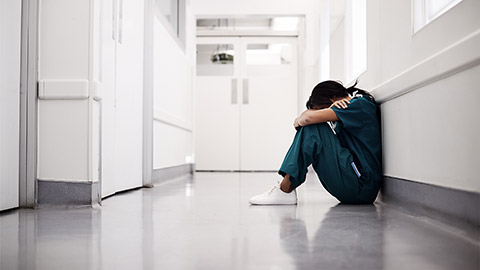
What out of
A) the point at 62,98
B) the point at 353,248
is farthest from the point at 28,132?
the point at 353,248

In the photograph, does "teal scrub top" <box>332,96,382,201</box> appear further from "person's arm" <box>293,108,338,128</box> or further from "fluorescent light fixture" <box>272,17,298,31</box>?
"fluorescent light fixture" <box>272,17,298,31</box>

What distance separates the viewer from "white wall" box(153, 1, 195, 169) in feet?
13.6

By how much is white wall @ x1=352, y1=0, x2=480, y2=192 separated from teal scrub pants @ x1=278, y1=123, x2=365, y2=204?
222 millimetres

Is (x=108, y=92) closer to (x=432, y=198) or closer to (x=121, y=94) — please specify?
(x=121, y=94)

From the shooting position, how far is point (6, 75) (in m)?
2.11

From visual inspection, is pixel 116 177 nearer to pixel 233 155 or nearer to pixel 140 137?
pixel 140 137

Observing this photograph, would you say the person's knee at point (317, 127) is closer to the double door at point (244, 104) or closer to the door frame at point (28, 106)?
the door frame at point (28, 106)

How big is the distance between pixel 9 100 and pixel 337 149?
1548 millimetres

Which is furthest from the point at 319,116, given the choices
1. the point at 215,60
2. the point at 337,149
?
the point at 215,60

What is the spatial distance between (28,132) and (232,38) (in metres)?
5.20

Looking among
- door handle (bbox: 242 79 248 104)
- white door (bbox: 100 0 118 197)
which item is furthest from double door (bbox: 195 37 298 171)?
white door (bbox: 100 0 118 197)

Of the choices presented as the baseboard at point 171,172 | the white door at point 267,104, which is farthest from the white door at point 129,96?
the white door at point 267,104

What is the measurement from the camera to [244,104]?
7.14 metres

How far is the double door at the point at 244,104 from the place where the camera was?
7090mm
